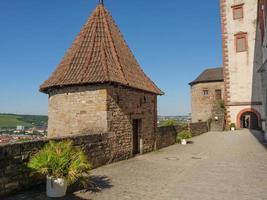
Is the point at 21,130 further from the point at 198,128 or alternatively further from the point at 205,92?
the point at 198,128

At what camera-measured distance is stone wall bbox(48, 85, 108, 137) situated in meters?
11.2

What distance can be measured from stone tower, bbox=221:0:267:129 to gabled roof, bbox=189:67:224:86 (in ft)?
33.5

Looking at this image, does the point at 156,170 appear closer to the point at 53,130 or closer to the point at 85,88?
the point at 85,88

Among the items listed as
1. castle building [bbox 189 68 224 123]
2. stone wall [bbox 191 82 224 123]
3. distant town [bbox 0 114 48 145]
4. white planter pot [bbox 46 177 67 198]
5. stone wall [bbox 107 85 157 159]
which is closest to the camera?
white planter pot [bbox 46 177 67 198]

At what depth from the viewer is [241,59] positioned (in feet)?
95.2

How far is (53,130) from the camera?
12.5 meters

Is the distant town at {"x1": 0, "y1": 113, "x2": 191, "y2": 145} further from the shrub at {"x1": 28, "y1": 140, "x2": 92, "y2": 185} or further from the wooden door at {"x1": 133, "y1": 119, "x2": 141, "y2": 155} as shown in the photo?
the wooden door at {"x1": 133, "y1": 119, "x2": 141, "y2": 155}

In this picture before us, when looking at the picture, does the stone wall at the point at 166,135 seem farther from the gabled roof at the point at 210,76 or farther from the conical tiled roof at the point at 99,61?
the gabled roof at the point at 210,76

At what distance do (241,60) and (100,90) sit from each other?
71.6ft

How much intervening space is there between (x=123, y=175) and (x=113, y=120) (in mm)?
2971

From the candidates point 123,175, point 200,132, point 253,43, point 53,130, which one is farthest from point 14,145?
point 253,43

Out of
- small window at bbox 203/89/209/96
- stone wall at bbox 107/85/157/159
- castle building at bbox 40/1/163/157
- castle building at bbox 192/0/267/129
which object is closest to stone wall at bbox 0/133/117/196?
castle building at bbox 40/1/163/157

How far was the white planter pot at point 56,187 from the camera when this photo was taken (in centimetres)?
651

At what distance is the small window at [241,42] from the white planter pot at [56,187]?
26735mm
